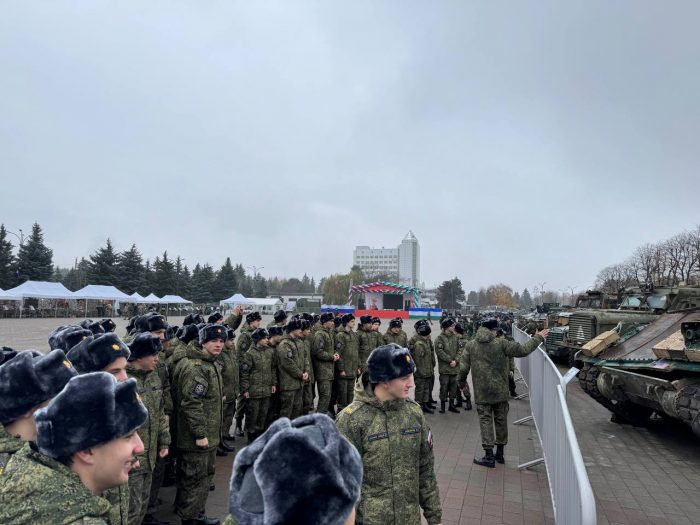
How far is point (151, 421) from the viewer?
4176 mm

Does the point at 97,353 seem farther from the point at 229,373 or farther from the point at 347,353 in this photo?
the point at 347,353

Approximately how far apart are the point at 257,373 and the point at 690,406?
6.24 metres

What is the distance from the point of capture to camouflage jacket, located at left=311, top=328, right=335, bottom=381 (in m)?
8.93

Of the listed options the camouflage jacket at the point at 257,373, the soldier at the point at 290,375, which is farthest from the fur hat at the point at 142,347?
the soldier at the point at 290,375

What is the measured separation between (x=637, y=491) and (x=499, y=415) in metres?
1.80

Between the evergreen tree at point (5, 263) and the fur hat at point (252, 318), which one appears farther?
the evergreen tree at point (5, 263)

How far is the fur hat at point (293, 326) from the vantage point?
8.16 metres

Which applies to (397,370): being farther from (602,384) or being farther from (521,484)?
(602,384)

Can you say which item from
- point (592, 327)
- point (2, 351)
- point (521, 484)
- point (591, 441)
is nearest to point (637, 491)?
point (521, 484)

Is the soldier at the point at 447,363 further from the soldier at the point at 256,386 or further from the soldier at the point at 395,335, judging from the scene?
the soldier at the point at 256,386

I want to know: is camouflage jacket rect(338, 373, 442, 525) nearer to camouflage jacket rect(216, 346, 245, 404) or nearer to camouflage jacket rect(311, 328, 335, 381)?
camouflage jacket rect(216, 346, 245, 404)

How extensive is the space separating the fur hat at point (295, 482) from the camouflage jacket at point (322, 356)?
768 centimetres

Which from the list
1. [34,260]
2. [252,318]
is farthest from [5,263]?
[252,318]

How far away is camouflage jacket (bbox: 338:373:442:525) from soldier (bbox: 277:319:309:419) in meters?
4.59
